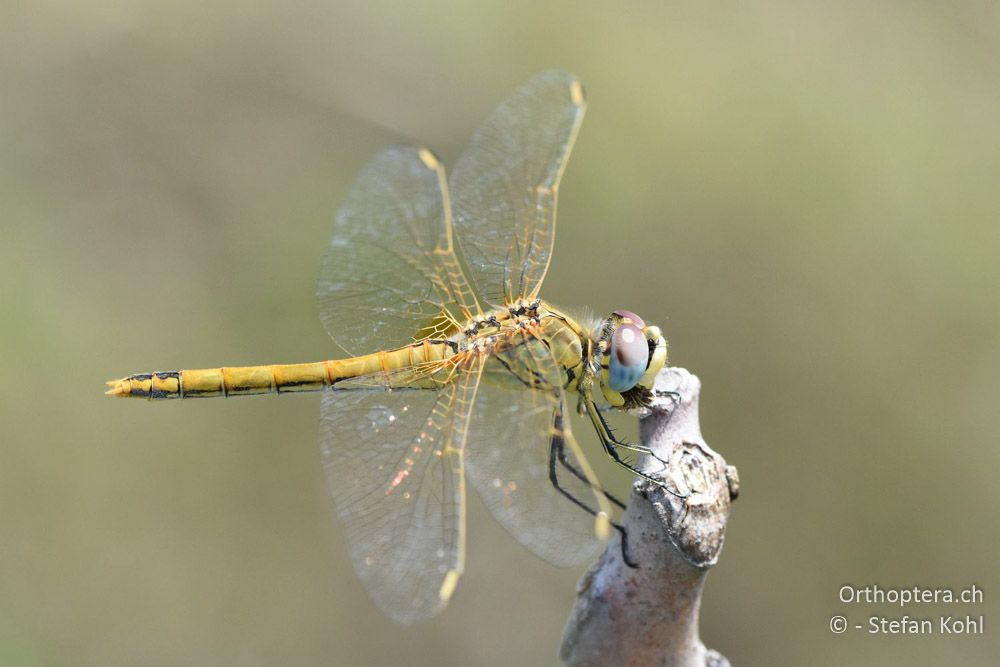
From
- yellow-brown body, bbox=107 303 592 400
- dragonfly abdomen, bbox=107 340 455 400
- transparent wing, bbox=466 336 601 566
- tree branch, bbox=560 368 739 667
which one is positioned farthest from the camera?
dragonfly abdomen, bbox=107 340 455 400

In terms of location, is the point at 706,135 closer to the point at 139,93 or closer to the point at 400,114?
the point at 400,114

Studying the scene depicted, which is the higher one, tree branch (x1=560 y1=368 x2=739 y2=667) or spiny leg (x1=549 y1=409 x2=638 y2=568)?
spiny leg (x1=549 y1=409 x2=638 y2=568)

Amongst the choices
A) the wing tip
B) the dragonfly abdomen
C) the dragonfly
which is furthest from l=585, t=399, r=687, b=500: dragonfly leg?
the wing tip

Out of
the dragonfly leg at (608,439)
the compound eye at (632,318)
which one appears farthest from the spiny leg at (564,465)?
the compound eye at (632,318)

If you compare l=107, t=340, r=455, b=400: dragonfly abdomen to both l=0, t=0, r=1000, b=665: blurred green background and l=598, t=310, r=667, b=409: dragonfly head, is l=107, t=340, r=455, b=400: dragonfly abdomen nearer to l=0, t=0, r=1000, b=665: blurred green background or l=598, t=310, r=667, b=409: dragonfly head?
l=598, t=310, r=667, b=409: dragonfly head

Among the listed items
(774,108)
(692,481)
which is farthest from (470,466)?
(774,108)

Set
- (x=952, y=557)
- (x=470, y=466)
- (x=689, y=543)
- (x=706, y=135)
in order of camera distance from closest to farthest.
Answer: (x=689, y=543), (x=470, y=466), (x=952, y=557), (x=706, y=135)
